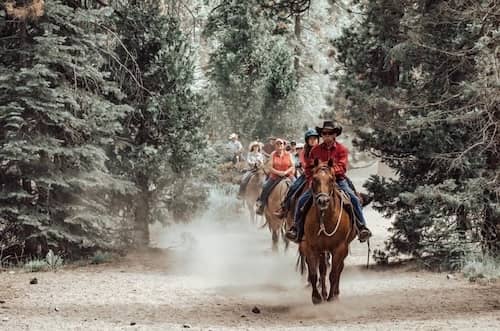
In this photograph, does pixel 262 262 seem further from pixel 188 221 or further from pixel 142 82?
pixel 142 82

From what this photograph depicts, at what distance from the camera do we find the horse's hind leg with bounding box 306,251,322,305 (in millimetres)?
11664

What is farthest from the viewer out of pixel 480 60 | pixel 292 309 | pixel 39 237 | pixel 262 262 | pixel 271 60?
pixel 271 60

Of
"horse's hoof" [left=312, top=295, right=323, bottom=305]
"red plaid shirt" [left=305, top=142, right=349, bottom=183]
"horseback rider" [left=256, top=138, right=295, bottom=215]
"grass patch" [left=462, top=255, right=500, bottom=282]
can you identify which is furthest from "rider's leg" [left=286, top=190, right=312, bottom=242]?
"horseback rider" [left=256, top=138, right=295, bottom=215]

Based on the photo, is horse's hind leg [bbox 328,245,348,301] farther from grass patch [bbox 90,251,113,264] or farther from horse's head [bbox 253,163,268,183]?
horse's head [bbox 253,163,268,183]

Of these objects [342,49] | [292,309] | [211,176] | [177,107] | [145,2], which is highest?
[145,2]

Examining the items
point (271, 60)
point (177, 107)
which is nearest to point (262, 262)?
point (177, 107)

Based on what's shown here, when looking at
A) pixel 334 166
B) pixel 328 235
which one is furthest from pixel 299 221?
pixel 334 166

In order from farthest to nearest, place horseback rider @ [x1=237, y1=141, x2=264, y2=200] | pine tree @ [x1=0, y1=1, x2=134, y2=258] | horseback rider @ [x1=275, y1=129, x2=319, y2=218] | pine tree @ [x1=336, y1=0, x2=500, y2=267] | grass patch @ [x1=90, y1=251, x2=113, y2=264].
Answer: horseback rider @ [x1=237, y1=141, x2=264, y2=200] → grass patch @ [x1=90, y1=251, x2=113, y2=264] → pine tree @ [x1=0, y1=1, x2=134, y2=258] → pine tree @ [x1=336, y1=0, x2=500, y2=267] → horseback rider @ [x1=275, y1=129, x2=319, y2=218]

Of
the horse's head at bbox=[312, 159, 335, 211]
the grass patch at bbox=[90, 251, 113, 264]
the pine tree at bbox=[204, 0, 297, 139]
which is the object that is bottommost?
the grass patch at bbox=[90, 251, 113, 264]

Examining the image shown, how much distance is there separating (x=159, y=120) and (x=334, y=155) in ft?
27.8

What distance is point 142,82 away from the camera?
19.3 meters

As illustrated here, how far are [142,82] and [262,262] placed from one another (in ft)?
18.7

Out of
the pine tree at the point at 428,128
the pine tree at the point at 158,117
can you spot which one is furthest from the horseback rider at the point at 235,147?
the pine tree at the point at 428,128

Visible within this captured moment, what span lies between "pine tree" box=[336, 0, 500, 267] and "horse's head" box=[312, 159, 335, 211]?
12.1 ft
